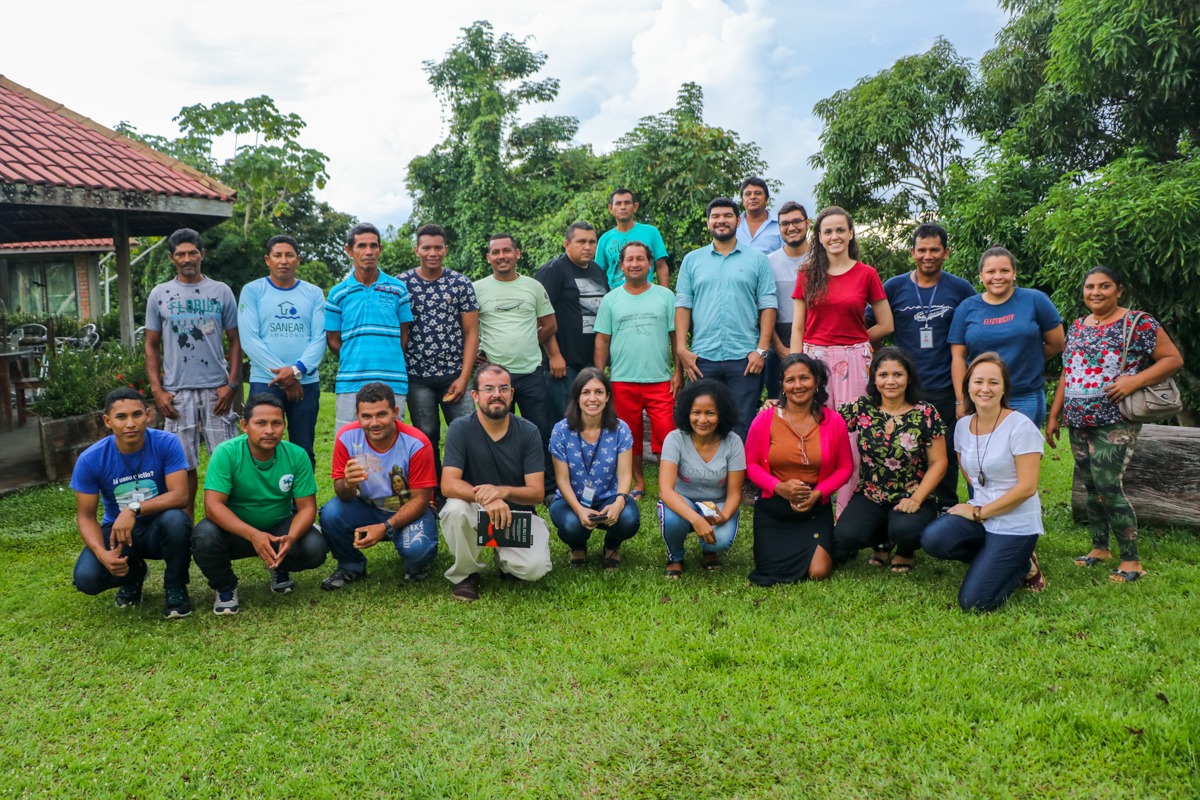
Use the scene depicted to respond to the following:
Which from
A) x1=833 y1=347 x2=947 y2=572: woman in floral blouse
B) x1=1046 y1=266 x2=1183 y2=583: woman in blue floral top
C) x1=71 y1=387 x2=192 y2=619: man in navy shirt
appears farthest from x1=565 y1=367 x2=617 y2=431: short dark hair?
x1=1046 y1=266 x2=1183 y2=583: woman in blue floral top

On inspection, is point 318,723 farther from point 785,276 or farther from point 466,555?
point 785,276

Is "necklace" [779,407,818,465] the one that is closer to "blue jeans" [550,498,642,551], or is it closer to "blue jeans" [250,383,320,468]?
"blue jeans" [550,498,642,551]

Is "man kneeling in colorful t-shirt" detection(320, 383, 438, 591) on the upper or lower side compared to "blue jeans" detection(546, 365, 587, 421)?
lower

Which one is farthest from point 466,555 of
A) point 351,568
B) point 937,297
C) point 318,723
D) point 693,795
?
point 937,297

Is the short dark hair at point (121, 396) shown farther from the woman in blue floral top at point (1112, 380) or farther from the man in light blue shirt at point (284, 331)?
the woman in blue floral top at point (1112, 380)

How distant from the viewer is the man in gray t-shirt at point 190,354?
5.37 metres

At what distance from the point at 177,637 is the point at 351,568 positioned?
967mm

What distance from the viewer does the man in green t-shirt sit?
4.39 meters

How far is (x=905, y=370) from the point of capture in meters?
4.70

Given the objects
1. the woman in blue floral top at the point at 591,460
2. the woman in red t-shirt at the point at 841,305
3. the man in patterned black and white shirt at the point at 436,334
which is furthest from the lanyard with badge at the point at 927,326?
the man in patterned black and white shirt at the point at 436,334

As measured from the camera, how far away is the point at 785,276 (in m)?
5.96

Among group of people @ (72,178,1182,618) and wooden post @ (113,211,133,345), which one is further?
wooden post @ (113,211,133,345)

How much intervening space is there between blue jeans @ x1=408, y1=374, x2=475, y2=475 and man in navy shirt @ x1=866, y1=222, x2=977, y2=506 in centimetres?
277

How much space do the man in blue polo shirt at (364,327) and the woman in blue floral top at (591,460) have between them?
1087 millimetres
